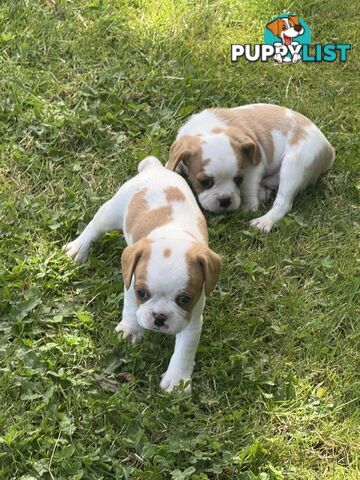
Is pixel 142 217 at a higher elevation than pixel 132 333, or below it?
higher

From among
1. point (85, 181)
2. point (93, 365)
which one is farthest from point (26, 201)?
point (93, 365)

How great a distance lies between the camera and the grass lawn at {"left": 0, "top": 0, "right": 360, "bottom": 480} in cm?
379

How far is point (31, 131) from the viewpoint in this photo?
5562mm

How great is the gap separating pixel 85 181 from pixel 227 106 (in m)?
1.63

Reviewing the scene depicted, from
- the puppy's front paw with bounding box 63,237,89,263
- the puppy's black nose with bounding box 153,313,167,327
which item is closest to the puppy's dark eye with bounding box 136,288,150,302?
the puppy's black nose with bounding box 153,313,167,327

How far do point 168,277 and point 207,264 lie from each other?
9.0 inches

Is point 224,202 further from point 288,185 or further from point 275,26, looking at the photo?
point 275,26

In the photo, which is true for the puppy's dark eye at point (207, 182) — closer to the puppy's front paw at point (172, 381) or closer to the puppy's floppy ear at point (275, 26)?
the puppy's front paw at point (172, 381)

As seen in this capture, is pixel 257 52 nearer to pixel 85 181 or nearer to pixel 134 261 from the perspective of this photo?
pixel 85 181

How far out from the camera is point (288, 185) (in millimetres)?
5340

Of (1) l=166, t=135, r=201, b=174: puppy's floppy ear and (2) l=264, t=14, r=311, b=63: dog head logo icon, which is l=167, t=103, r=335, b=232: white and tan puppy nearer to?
(1) l=166, t=135, r=201, b=174: puppy's floppy ear

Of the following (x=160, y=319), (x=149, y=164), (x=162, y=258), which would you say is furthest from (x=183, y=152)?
(x=160, y=319)

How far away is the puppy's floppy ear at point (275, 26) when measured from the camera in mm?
7129

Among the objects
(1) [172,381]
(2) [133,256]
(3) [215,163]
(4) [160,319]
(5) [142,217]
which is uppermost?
(2) [133,256]
